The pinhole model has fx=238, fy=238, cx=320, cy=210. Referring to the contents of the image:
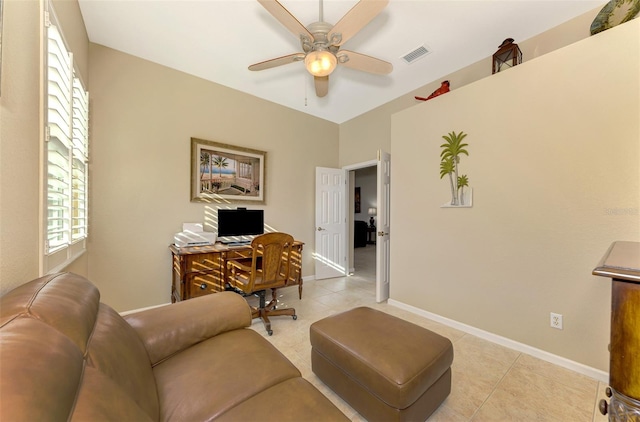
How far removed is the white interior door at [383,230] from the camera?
3.27 m

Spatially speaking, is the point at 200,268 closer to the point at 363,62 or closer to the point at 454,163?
the point at 363,62

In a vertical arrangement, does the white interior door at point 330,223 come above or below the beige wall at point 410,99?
below

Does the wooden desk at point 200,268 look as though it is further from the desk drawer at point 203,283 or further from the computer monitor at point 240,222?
the computer monitor at point 240,222

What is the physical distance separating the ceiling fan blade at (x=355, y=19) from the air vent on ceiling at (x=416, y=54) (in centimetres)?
120

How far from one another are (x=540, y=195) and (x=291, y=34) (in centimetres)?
278

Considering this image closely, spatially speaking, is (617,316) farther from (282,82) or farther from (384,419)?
(282,82)

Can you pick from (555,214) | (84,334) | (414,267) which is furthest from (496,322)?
(84,334)

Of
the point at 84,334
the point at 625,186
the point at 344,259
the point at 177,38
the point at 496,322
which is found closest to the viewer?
the point at 84,334

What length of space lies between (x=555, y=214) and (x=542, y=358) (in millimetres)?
1245

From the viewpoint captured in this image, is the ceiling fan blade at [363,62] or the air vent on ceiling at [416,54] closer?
the ceiling fan blade at [363,62]

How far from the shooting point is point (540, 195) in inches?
82.2

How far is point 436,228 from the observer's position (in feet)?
9.13

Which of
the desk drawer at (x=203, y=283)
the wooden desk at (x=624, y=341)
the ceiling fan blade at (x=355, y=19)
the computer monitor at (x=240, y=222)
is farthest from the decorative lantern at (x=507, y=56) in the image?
the desk drawer at (x=203, y=283)

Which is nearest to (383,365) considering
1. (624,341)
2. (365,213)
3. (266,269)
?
(624,341)
